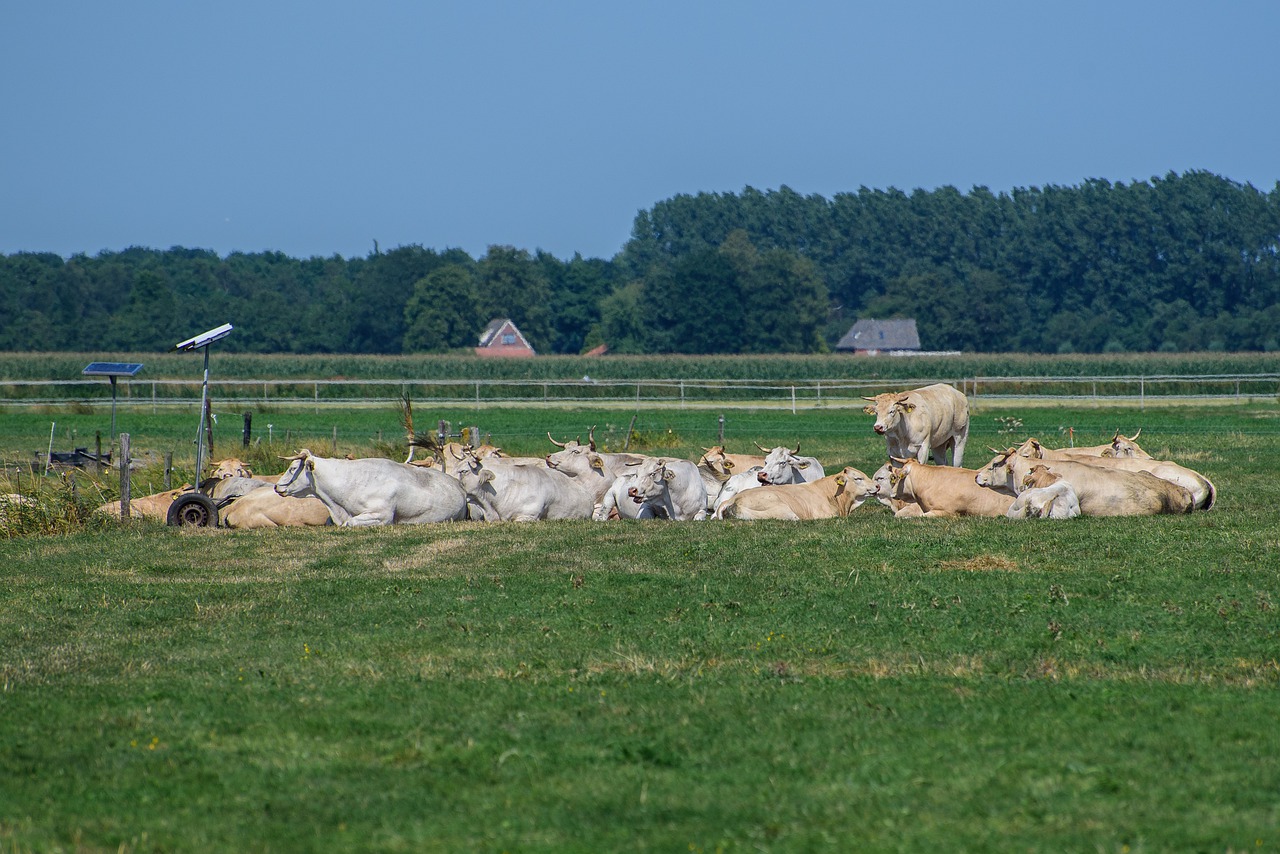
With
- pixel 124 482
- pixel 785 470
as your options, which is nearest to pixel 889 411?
pixel 785 470

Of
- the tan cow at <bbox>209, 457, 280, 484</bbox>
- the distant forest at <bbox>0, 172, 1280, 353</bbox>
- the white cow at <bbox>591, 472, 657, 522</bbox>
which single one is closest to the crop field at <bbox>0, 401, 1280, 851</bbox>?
the white cow at <bbox>591, 472, 657, 522</bbox>

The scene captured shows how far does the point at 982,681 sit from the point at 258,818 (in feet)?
15.1

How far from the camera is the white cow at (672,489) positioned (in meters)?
17.6

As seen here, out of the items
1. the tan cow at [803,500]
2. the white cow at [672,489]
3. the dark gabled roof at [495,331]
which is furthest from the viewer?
the dark gabled roof at [495,331]

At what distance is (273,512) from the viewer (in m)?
17.5

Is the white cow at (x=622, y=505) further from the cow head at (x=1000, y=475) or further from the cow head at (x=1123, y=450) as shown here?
the cow head at (x=1123, y=450)

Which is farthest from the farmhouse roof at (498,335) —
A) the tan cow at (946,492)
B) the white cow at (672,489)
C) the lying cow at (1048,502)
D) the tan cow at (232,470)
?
the lying cow at (1048,502)

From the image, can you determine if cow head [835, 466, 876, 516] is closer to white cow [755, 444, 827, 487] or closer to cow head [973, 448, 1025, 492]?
cow head [973, 448, 1025, 492]

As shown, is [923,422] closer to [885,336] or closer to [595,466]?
[595,466]

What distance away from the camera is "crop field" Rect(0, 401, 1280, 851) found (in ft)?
22.5

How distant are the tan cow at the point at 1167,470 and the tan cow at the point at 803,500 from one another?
2067mm

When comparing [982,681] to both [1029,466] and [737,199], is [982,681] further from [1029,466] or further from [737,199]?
[737,199]

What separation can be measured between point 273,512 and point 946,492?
26.0 feet

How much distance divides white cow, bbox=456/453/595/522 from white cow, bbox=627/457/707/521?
1.02 m
